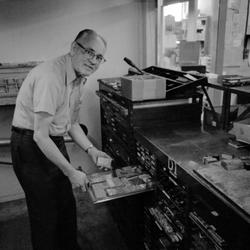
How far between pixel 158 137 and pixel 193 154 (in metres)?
0.28

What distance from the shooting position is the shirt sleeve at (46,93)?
1316 mm

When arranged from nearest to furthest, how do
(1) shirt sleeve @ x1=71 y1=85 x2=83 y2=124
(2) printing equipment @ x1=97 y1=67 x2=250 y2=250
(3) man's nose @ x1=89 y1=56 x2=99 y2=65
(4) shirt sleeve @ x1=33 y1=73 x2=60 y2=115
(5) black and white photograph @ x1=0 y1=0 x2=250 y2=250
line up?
(2) printing equipment @ x1=97 y1=67 x2=250 y2=250
(5) black and white photograph @ x1=0 y1=0 x2=250 y2=250
(4) shirt sleeve @ x1=33 y1=73 x2=60 y2=115
(3) man's nose @ x1=89 y1=56 x2=99 y2=65
(1) shirt sleeve @ x1=71 y1=85 x2=83 y2=124

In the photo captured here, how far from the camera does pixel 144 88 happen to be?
1.53 m

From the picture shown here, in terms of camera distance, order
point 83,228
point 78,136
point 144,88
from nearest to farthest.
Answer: point 144,88
point 78,136
point 83,228

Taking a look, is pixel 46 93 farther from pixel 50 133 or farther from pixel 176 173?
pixel 176 173

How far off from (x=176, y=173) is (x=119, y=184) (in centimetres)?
42

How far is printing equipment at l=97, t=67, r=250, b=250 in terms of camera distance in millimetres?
916

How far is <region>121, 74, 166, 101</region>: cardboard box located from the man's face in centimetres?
22

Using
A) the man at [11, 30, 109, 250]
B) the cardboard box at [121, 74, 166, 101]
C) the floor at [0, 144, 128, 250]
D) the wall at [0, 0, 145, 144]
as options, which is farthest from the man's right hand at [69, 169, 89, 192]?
the wall at [0, 0, 145, 144]

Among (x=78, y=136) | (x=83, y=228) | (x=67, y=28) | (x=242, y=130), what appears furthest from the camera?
(x=67, y=28)

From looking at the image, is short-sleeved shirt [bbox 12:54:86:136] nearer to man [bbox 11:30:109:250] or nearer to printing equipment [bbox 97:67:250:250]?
man [bbox 11:30:109:250]


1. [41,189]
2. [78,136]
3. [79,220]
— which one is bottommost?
[79,220]

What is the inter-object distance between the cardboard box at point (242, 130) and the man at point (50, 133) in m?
0.76

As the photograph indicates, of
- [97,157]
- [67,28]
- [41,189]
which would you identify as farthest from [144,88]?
[67,28]
